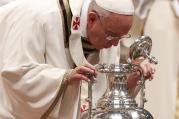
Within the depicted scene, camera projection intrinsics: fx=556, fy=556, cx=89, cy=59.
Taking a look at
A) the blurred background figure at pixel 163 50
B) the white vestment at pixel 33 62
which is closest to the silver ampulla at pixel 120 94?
the white vestment at pixel 33 62

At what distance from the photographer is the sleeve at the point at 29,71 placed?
1.73 m

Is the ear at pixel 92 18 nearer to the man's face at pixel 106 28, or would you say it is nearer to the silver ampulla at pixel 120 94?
the man's face at pixel 106 28

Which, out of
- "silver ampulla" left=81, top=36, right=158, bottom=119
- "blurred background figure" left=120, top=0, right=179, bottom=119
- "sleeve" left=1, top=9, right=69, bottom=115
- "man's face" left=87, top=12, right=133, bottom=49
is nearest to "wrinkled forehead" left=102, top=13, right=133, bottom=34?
"man's face" left=87, top=12, right=133, bottom=49

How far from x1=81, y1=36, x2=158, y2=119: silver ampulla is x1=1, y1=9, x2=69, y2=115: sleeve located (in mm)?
A: 157

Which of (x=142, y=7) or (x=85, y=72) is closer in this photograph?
(x=85, y=72)

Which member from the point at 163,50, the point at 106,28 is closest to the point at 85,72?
the point at 106,28

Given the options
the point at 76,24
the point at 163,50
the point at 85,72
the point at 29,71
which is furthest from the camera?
the point at 163,50

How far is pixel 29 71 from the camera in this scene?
68.4 inches

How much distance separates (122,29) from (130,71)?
0.58ft

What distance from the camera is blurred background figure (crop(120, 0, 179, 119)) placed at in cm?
287

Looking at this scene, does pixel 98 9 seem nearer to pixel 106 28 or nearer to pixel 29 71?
pixel 106 28

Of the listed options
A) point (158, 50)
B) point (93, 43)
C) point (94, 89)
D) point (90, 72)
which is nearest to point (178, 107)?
point (158, 50)

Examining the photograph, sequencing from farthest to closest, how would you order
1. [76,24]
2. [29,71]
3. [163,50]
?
[163,50]
[76,24]
[29,71]

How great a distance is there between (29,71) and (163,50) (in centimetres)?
130
